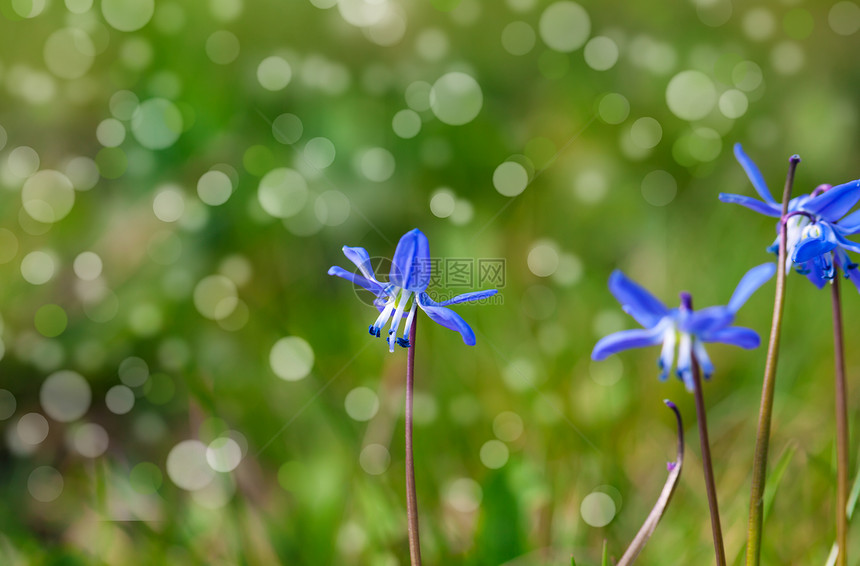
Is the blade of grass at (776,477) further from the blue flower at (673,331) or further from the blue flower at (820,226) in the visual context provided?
the blue flower at (673,331)

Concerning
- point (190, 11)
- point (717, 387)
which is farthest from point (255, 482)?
point (190, 11)

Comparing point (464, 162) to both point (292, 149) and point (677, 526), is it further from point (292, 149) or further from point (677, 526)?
point (677, 526)

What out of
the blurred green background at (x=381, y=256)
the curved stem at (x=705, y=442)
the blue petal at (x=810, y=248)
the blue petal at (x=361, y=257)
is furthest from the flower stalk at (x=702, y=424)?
the blurred green background at (x=381, y=256)

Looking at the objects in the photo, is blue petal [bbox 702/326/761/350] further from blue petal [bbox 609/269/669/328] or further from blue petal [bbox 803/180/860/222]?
blue petal [bbox 803/180/860/222]

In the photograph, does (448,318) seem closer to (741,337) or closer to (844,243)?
(741,337)

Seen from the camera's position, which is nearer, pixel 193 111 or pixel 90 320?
pixel 90 320
